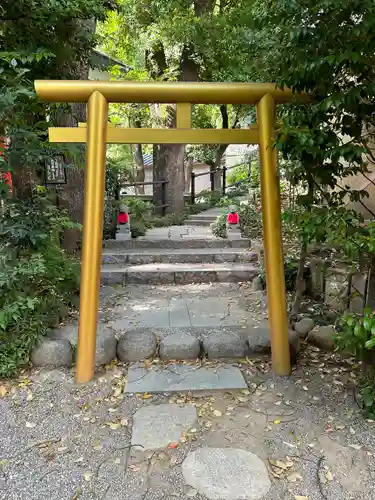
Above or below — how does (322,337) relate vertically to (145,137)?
below

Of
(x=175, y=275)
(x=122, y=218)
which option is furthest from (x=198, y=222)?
(x=175, y=275)

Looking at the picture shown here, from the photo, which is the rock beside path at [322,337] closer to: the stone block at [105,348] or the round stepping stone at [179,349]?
the round stepping stone at [179,349]

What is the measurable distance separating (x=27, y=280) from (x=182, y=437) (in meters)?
1.92

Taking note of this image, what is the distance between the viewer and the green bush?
10.5 feet

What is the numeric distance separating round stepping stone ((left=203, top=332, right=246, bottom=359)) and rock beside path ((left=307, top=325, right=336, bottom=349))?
65 cm

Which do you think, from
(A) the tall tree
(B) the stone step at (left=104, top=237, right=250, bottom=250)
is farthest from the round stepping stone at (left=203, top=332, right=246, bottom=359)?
(A) the tall tree

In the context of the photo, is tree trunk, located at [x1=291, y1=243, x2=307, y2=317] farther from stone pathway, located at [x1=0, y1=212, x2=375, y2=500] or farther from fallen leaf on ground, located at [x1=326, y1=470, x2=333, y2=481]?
fallen leaf on ground, located at [x1=326, y1=470, x2=333, y2=481]

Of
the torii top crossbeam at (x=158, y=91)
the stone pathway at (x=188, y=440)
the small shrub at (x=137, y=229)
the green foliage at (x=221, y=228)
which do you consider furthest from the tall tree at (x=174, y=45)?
the stone pathway at (x=188, y=440)

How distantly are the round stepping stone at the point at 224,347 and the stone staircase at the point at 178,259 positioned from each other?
225 cm

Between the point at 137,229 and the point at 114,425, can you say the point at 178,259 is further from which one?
the point at 114,425

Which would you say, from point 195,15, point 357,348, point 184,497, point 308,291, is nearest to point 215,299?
point 308,291

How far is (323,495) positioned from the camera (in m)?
2.07

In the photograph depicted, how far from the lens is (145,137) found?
297 cm

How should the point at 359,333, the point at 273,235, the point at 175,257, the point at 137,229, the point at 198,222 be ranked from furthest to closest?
the point at 198,222
the point at 137,229
the point at 175,257
the point at 273,235
the point at 359,333
